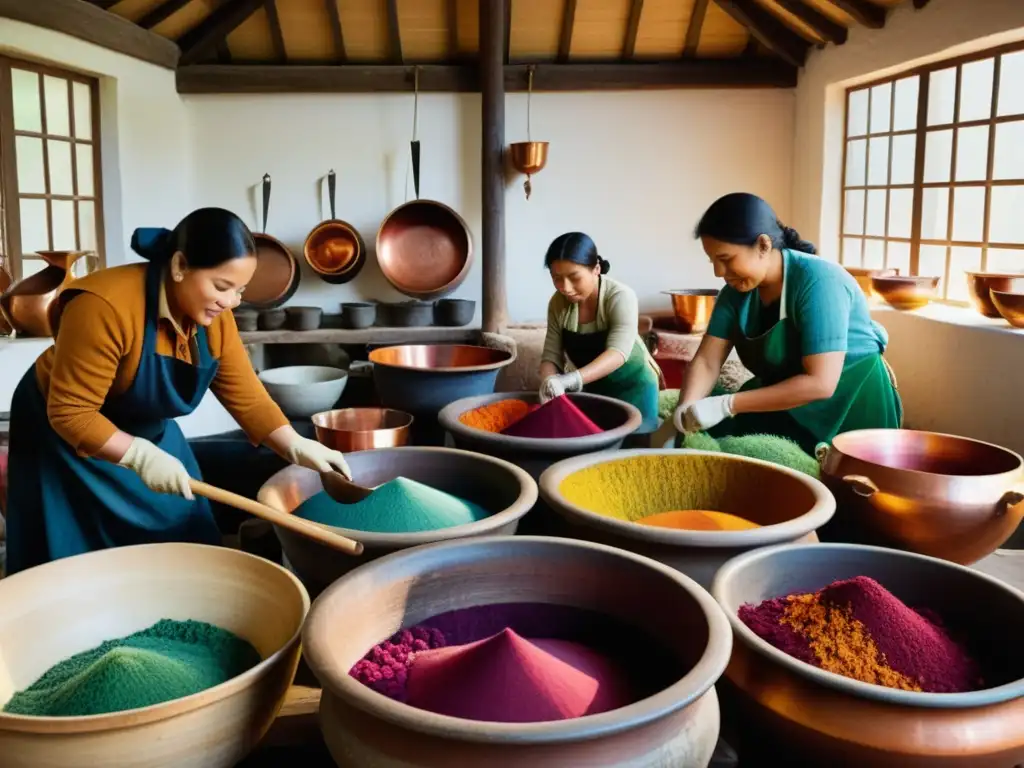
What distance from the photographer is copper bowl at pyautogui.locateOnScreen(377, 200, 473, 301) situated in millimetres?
5125

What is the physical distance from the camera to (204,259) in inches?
57.2

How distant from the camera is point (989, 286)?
3260 millimetres

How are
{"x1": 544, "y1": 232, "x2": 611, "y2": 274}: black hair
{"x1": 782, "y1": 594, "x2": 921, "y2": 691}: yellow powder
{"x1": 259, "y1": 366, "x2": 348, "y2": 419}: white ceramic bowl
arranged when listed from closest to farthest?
{"x1": 782, "y1": 594, "x2": 921, "y2": 691}: yellow powder → {"x1": 544, "y1": 232, "x2": 611, "y2": 274}: black hair → {"x1": 259, "y1": 366, "x2": 348, "y2": 419}: white ceramic bowl

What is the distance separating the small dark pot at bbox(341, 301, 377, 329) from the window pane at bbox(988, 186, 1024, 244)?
3104mm

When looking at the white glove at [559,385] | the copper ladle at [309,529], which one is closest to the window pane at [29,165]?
the white glove at [559,385]

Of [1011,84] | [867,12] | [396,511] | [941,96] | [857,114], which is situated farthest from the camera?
[857,114]

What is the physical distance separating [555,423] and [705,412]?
55cm

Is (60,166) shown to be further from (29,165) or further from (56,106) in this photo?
(56,106)

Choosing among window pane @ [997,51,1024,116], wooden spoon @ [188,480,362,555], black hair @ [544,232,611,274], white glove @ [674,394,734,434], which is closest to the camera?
wooden spoon @ [188,480,362,555]

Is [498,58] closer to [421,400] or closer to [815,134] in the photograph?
[815,134]

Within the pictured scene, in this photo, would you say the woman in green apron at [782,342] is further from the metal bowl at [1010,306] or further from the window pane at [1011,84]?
the window pane at [1011,84]

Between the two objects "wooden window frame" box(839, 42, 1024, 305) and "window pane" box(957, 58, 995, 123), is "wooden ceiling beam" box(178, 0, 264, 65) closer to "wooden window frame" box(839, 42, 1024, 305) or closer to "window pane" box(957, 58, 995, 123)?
"wooden window frame" box(839, 42, 1024, 305)

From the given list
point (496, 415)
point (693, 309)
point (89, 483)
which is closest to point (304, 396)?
point (496, 415)

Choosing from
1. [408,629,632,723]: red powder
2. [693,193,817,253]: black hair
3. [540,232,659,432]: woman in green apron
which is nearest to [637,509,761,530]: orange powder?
[408,629,632,723]: red powder
